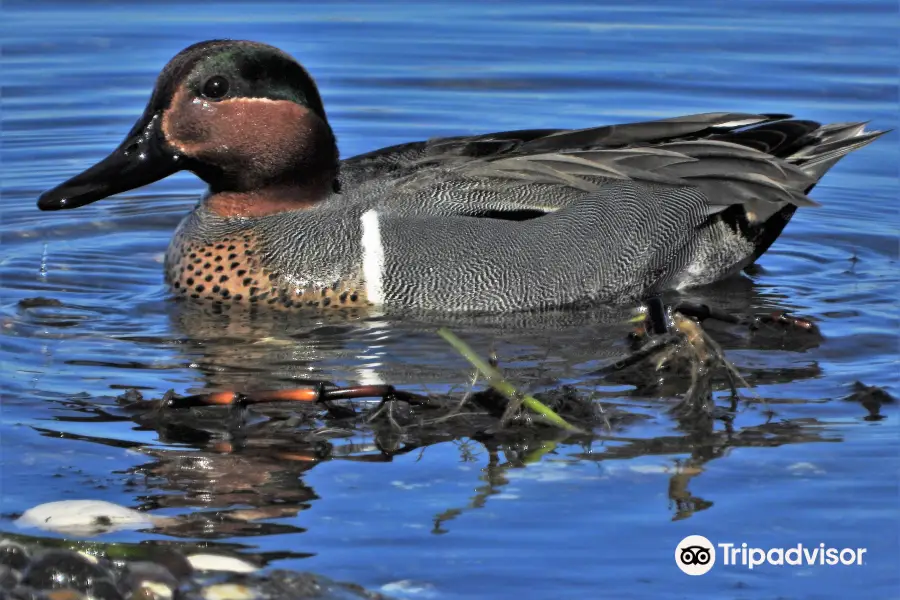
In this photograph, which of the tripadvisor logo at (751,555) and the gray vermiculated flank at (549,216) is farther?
the gray vermiculated flank at (549,216)

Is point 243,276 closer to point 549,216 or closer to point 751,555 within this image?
point 549,216

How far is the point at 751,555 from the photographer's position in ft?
14.7

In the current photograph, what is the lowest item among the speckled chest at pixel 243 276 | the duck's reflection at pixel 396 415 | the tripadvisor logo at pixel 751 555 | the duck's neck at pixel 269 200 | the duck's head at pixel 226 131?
the tripadvisor logo at pixel 751 555

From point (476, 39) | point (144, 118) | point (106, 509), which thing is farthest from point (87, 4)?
point (106, 509)

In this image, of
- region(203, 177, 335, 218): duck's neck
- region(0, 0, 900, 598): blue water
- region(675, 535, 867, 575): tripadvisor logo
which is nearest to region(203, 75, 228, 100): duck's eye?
region(203, 177, 335, 218): duck's neck

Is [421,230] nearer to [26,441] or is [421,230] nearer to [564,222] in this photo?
[564,222]

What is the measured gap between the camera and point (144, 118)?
24.1 ft

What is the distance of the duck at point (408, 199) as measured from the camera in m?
7.18

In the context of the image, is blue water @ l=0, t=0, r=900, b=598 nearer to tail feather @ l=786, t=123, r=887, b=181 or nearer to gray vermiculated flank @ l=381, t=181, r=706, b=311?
gray vermiculated flank @ l=381, t=181, r=706, b=311

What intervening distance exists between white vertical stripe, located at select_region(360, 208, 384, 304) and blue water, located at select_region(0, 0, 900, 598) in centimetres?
21

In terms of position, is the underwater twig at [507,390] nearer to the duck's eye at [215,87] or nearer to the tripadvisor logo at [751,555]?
the tripadvisor logo at [751,555]

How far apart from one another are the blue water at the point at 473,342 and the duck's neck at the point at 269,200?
1.96 ft

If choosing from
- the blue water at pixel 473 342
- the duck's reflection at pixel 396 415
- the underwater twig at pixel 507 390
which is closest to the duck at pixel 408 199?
the duck's reflection at pixel 396 415

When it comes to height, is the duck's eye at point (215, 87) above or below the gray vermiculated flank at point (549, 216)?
above
